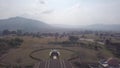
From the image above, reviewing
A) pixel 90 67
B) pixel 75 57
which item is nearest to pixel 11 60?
pixel 75 57

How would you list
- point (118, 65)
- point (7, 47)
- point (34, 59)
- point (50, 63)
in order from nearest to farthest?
point (50, 63)
point (118, 65)
point (34, 59)
point (7, 47)

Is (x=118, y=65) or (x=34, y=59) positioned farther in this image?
(x=34, y=59)

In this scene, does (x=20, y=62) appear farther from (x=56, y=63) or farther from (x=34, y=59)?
(x=56, y=63)

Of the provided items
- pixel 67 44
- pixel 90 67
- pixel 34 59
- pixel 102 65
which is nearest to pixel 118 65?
pixel 102 65

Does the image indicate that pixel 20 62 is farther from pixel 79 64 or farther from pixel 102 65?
pixel 102 65

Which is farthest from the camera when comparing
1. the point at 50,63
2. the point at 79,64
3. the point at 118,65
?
the point at 79,64

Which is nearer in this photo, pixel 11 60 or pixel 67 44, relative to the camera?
pixel 11 60

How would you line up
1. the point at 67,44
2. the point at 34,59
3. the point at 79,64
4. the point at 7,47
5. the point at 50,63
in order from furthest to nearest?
1. the point at 67,44
2. the point at 7,47
3. the point at 34,59
4. the point at 79,64
5. the point at 50,63

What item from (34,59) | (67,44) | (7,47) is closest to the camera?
(34,59)
